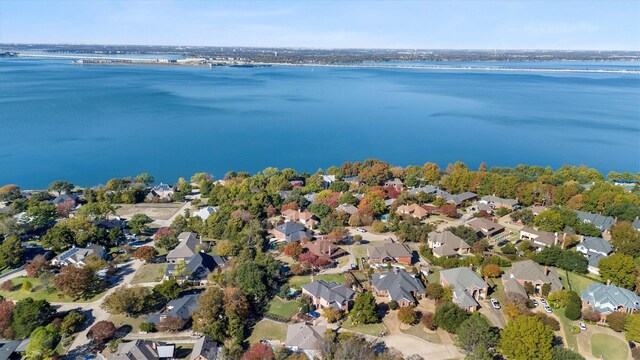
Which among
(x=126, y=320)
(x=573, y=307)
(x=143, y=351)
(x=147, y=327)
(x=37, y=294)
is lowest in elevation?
(x=37, y=294)

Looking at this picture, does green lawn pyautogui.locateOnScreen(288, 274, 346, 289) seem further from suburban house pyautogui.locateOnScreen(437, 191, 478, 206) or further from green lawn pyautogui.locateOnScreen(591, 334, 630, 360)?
suburban house pyautogui.locateOnScreen(437, 191, 478, 206)

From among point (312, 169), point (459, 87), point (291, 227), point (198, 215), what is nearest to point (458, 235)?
point (291, 227)

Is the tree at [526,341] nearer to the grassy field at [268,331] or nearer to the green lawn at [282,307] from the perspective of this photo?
the grassy field at [268,331]

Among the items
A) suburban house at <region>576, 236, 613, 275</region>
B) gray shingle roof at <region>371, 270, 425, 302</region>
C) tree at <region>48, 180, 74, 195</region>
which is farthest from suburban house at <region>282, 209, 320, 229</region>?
tree at <region>48, 180, 74, 195</region>

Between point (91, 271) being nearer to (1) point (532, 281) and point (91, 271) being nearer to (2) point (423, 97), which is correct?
(1) point (532, 281)

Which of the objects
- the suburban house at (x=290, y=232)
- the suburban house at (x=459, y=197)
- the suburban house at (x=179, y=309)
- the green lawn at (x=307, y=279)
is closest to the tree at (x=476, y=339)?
the green lawn at (x=307, y=279)

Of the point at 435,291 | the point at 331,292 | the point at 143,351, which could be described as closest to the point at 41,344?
the point at 143,351

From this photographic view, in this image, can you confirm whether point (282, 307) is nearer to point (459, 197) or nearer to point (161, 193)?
point (459, 197)
